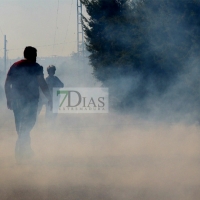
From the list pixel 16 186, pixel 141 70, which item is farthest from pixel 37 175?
pixel 141 70

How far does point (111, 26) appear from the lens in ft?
71.2

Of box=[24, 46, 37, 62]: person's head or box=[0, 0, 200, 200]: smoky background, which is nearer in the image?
box=[0, 0, 200, 200]: smoky background

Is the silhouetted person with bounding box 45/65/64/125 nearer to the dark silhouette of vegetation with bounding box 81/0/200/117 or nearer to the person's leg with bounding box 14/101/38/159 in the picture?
the dark silhouette of vegetation with bounding box 81/0/200/117

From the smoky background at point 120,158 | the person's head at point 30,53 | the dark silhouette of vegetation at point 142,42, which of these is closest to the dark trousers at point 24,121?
the smoky background at point 120,158

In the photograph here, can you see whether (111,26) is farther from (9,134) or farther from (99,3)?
(9,134)

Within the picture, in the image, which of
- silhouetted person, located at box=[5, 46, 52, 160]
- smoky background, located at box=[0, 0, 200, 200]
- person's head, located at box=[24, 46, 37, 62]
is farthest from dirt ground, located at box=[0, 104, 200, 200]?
person's head, located at box=[24, 46, 37, 62]

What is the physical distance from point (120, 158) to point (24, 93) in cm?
169

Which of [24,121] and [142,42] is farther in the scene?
[142,42]

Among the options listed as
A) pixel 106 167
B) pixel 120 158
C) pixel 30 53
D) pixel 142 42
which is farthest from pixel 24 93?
pixel 142 42

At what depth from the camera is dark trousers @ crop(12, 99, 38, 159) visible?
7824 mm

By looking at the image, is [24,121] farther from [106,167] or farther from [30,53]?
[106,167]

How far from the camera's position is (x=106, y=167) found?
→ 6867 millimetres

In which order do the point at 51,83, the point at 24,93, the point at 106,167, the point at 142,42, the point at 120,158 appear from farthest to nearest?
1. the point at 142,42
2. the point at 51,83
3. the point at 24,93
4. the point at 120,158
5. the point at 106,167

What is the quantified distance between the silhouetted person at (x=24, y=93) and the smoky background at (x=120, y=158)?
1.07 feet
